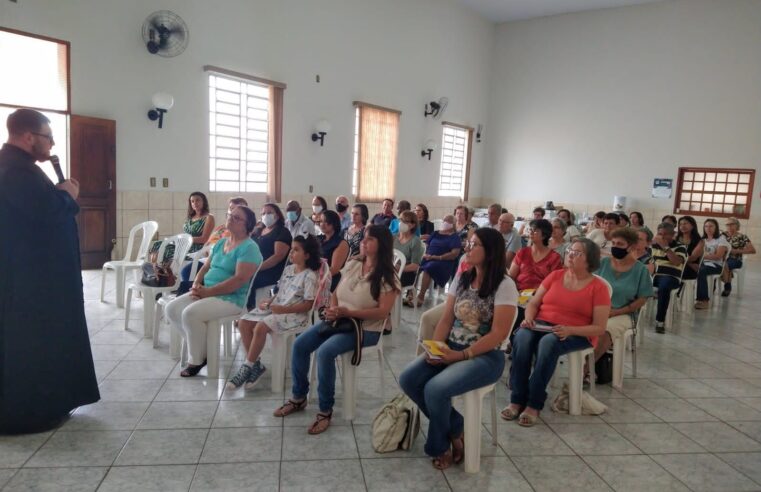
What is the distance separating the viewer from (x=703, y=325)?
486cm

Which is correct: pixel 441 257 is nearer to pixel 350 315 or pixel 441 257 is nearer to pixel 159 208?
pixel 350 315

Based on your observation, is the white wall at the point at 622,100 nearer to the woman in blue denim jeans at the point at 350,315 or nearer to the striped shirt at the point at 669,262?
the striped shirt at the point at 669,262

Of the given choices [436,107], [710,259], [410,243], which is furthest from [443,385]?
[436,107]

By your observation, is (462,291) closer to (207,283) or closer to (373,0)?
(207,283)

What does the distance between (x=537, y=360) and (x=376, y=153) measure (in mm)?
6927

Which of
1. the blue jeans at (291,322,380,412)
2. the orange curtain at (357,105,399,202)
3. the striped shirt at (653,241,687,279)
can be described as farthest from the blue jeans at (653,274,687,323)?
the orange curtain at (357,105,399,202)

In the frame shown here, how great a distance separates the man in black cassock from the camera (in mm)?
2199

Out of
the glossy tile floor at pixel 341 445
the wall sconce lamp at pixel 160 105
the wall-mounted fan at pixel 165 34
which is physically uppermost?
the wall-mounted fan at pixel 165 34

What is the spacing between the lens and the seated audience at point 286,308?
288 cm

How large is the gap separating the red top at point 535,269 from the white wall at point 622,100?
7859 mm

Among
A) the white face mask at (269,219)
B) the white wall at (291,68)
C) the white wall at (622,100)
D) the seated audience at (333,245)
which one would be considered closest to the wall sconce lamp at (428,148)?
the white wall at (291,68)

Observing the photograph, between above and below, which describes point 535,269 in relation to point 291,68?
below

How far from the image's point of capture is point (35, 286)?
2.25 meters

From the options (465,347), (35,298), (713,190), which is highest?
(713,190)
